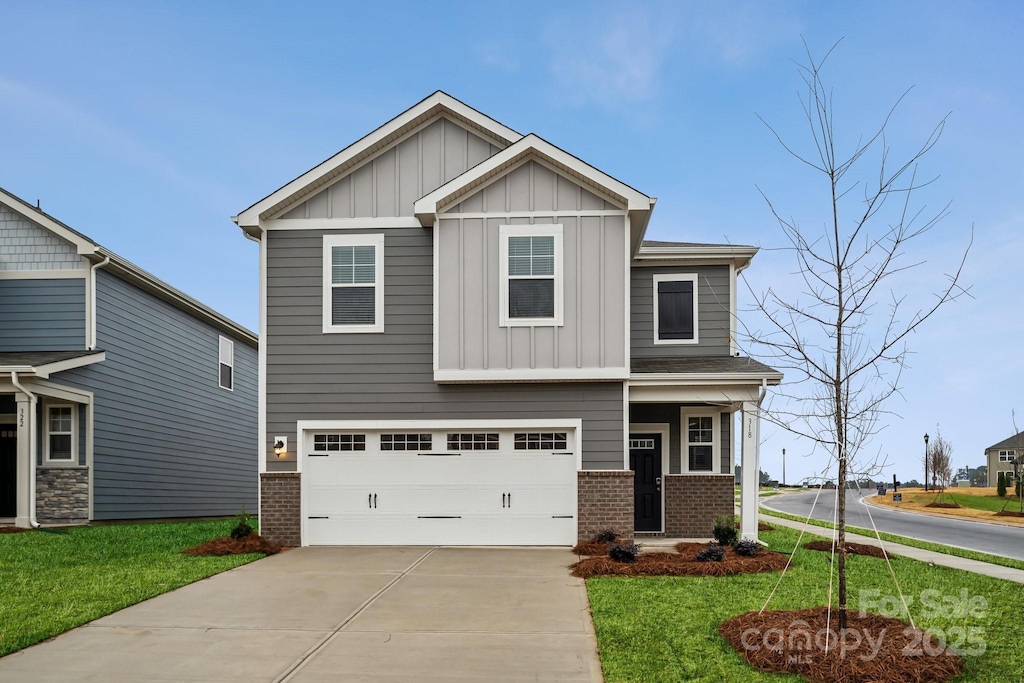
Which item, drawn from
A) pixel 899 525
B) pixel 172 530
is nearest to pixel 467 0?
pixel 172 530

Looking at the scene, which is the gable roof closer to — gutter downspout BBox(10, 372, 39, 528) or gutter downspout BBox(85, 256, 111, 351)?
gutter downspout BBox(85, 256, 111, 351)

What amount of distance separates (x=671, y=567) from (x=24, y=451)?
1238 cm

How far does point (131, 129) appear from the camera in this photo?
75.2 ft

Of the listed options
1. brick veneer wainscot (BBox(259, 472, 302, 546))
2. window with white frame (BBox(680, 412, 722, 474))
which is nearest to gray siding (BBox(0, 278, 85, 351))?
brick veneer wainscot (BBox(259, 472, 302, 546))

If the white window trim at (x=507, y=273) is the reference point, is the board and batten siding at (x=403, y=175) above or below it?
above

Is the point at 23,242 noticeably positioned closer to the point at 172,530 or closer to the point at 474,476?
the point at 172,530

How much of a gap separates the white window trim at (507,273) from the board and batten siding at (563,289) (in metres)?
0.05

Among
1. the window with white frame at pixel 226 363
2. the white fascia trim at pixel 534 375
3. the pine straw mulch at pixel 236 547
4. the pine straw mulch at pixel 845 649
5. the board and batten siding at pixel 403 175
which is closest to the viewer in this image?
the pine straw mulch at pixel 845 649

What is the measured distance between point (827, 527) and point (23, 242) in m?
20.2

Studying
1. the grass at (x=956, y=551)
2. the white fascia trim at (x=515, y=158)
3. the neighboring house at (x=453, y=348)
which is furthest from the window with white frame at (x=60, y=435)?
the grass at (x=956, y=551)

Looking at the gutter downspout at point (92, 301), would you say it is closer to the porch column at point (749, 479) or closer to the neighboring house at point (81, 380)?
the neighboring house at point (81, 380)

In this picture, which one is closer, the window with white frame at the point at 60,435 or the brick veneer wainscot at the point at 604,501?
the brick veneer wainscot at the point at 604,501

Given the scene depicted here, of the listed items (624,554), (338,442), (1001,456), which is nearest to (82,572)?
(338,442)

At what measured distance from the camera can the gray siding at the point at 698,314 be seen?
17.0 meters
